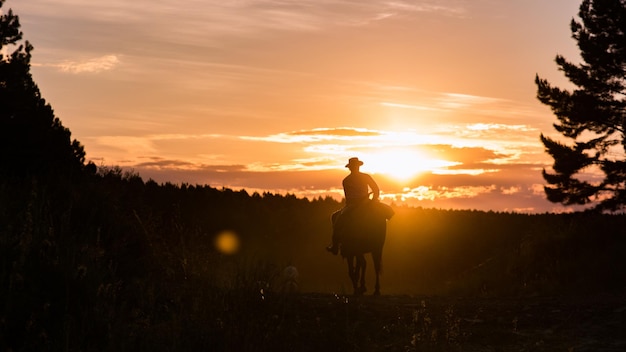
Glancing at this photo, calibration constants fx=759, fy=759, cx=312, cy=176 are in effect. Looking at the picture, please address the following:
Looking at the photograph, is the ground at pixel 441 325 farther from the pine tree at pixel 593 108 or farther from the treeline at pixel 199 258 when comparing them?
the pine tree at pixel 593 108

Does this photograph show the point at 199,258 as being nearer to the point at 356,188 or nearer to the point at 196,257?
the point at 196,257

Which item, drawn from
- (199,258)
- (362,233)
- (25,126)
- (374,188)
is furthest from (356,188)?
(25,126)

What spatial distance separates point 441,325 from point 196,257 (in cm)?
418

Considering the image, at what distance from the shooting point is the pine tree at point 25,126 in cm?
2723

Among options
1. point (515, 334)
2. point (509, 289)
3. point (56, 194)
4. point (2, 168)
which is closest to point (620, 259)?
point (509, 289)

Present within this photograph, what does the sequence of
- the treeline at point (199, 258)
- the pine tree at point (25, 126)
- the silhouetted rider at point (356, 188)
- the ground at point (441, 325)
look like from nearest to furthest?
the treeline at point (199, 258) < the ground at point (441, 325) < the silhouetted rider at point (356, 188) < the pine tree at point (25, 126)

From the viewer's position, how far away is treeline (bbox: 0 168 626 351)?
7.88 metres

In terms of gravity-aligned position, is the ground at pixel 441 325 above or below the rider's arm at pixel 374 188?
below

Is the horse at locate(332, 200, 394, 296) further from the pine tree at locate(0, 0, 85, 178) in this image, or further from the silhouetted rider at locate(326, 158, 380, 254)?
the pine tree at locate(0, 0, 85, 178)

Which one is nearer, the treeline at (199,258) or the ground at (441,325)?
the treeline at (199,258)

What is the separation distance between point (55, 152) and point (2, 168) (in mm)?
3517

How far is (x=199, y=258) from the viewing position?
13.0 m

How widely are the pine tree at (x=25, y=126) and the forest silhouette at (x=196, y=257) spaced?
0.06 meters

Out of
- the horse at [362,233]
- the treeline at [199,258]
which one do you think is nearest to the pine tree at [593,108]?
the treeline at [199,258]
